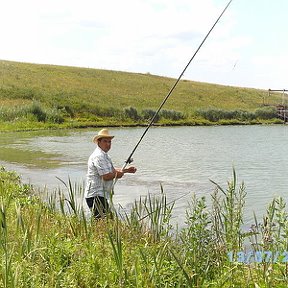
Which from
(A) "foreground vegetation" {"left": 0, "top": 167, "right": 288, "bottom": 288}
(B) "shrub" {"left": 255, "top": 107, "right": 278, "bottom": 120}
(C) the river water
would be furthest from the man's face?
(B) "shrub" {"left": 255, "top": 107, "right": 278, "bottom": 120}

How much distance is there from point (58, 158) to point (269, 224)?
64.9 feet

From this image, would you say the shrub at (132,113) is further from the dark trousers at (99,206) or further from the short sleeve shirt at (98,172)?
the dark trousers at (99,206)

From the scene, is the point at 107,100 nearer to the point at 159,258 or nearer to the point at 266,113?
the point at 266,113

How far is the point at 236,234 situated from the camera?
450 centimetres

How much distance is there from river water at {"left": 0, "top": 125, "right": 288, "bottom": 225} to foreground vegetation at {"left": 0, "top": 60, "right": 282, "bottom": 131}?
16.0 m

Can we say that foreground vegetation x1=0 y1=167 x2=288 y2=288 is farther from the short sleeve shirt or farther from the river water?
the river water

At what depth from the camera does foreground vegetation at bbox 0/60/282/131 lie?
162 ft

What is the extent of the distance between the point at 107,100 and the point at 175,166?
44.1m

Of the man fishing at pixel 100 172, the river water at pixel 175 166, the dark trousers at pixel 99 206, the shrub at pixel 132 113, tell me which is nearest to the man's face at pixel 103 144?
the man fishing at pixel 100 172

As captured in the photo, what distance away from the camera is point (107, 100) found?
2506 inches

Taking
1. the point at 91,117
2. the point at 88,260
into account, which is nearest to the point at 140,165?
the point at 88,260

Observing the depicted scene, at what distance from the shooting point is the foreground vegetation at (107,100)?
49.5m

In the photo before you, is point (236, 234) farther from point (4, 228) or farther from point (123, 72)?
point (123, 72)

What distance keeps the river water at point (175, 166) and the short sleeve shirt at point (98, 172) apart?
0.98m
